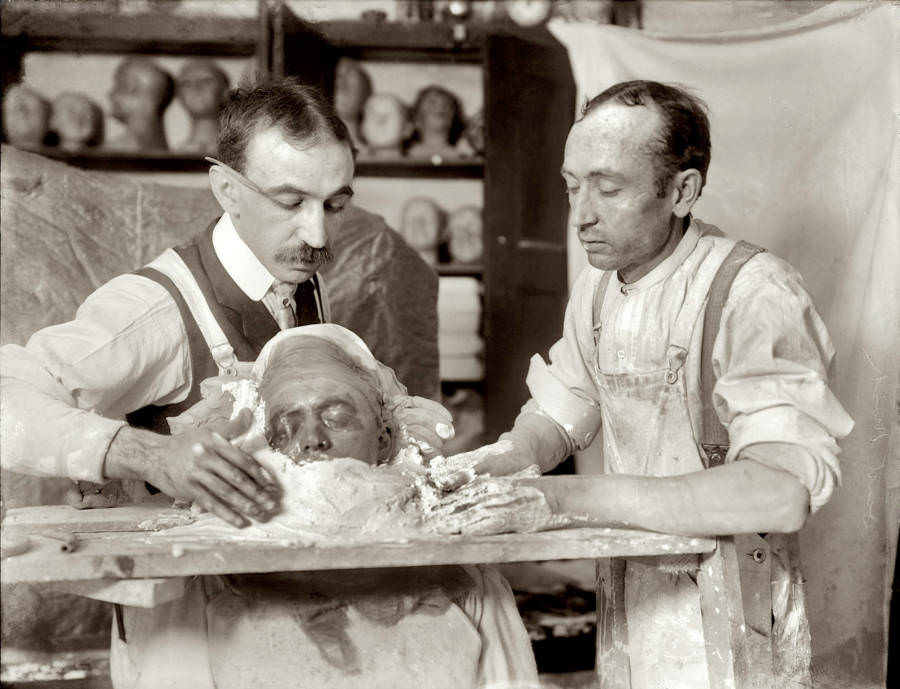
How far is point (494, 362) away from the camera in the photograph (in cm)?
704

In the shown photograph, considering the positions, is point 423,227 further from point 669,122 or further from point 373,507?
point 373,507

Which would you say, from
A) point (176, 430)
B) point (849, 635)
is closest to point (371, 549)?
point (176, 430)

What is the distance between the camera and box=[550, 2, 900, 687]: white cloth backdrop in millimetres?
4457

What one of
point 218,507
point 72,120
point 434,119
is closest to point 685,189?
point 218,507

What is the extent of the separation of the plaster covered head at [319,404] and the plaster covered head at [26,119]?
476 centimetres

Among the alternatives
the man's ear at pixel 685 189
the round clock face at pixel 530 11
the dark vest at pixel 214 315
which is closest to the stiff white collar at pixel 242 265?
the dark vest at pixel 214 315

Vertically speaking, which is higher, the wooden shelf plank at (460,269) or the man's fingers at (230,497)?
the man's fingers at (230,497)

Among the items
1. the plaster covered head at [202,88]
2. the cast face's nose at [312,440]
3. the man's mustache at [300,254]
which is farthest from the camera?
the plaster covered head at [202,88]

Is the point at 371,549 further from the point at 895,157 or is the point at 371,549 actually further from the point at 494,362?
the point at 494,362

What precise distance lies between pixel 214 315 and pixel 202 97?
4251mm

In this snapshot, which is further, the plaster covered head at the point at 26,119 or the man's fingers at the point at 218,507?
the plaster covered head at the point at 26,119

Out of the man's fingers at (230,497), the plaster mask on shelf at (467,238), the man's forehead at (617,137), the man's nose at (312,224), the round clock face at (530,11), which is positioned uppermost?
the round clock face at (530,11)

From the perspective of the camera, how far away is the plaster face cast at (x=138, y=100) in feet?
23.6

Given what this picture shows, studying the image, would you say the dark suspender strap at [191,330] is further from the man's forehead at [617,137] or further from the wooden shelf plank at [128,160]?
the wooden shelf plank at [128,160]
